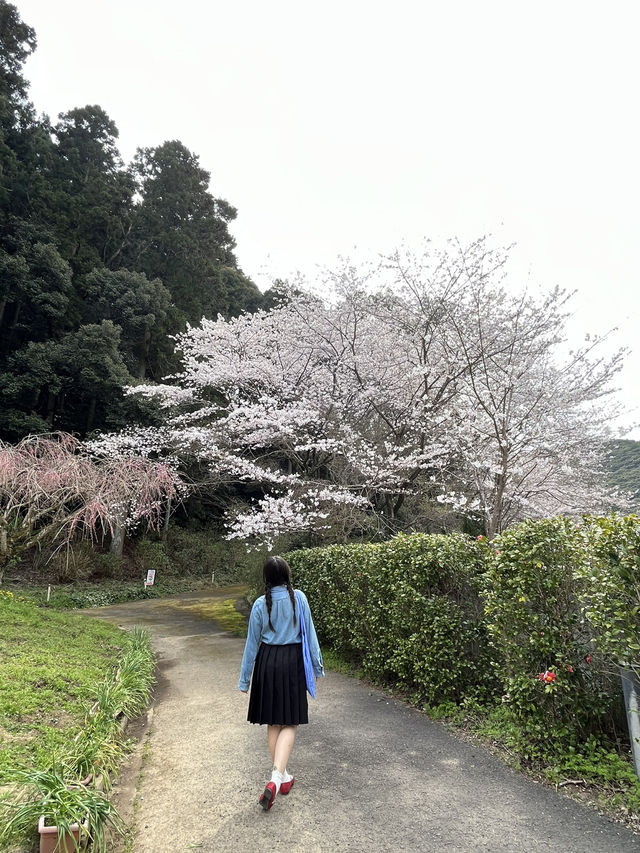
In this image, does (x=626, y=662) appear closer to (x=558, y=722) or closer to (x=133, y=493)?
(x=558, y=722)

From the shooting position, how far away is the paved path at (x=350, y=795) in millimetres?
2344

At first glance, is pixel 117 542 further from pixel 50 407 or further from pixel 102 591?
pixel 50 407

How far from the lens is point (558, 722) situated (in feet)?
9.95

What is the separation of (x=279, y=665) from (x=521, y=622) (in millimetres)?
1615

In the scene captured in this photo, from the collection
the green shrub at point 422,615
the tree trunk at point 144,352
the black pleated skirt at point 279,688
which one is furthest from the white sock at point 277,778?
the tree trunk at point 144,352

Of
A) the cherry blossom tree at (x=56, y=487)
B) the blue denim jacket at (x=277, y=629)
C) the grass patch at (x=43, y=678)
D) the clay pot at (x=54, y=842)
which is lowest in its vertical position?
the grass patch at (x=43, y=678)

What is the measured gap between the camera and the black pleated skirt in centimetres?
284

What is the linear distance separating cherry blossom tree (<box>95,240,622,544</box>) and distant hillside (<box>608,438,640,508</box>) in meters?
6.20

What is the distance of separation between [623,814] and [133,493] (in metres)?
9.72

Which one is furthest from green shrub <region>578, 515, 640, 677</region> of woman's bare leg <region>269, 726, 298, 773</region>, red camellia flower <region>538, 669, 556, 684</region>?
woman's bare leg <region>269, 726, 298, 773</region>

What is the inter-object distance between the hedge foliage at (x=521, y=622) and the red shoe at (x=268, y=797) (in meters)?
1.66

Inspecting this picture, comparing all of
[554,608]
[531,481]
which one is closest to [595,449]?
[531,481]

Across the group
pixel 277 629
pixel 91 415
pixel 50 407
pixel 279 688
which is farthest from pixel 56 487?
pixel 50 407

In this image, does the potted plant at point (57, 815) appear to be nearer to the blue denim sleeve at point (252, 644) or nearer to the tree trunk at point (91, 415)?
the blue denim sleeve at point (252, 644)
